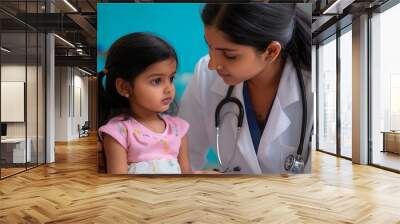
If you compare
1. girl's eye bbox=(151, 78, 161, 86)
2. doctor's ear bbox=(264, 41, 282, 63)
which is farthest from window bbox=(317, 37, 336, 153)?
girl's eye bbox=(151, 78, 161, 86)

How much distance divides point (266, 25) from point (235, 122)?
60.0 inches

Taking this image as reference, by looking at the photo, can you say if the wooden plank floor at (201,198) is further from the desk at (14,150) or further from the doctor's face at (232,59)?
the doctor's face at (232,59)

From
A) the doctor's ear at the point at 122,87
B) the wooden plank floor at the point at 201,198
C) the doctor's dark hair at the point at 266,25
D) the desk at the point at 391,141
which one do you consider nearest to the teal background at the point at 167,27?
the doctor's dark hair at the point at 266,25

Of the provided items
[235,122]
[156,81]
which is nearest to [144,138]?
[156,81]

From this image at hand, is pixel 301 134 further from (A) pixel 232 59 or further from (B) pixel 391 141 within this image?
(B) pixel 391 141

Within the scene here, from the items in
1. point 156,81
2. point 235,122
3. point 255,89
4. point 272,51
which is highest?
point 272,51

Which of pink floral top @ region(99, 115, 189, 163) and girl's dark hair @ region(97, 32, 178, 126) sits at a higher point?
girl's dark hair @ region(97, 32, 178, 126)

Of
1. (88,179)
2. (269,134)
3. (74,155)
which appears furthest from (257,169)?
(74,155)

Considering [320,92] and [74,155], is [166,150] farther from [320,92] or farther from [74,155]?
[320,92]

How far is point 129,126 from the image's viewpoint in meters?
6.17

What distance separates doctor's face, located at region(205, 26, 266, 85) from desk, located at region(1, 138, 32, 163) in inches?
144

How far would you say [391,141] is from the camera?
7.58 metres

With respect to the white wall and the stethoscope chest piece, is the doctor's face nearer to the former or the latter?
the stethoscope chest piece

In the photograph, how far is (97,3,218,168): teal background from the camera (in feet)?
20.9
